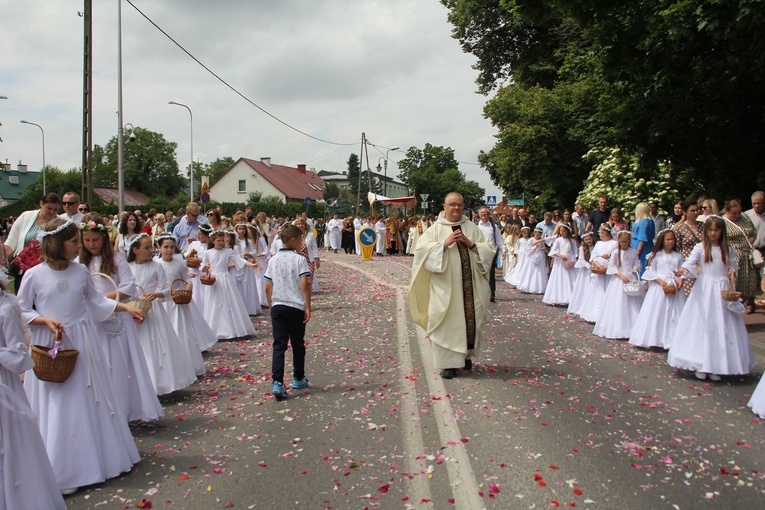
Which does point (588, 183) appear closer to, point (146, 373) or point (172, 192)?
point (146, 373)

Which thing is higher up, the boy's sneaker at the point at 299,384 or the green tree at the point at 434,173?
the green tree at the point at 434,173

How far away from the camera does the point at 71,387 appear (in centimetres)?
520

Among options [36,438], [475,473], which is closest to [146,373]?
[36,438]

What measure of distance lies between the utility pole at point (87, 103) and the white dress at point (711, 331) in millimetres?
14409

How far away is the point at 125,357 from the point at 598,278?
30.8 feet

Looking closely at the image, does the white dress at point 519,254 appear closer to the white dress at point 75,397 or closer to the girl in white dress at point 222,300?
the girl in white dress at point 222,300

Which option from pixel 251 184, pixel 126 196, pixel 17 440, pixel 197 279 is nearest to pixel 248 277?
pixel 197 279

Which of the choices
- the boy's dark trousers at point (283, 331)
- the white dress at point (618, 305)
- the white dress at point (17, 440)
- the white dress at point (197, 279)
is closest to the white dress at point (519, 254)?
the white dress at point (618, 305)

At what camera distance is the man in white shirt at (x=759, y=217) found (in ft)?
40.8

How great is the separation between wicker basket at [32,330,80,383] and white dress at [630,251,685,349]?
7781mm

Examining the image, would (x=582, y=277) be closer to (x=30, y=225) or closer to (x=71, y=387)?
(x=30, y=225)

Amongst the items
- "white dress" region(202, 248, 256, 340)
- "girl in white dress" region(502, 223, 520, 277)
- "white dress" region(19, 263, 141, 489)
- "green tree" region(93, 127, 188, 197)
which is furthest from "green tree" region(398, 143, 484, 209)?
"white dress" region(19, 263, 141, 489)

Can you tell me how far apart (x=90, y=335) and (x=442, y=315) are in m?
4.34

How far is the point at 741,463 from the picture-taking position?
5402 millimetres
